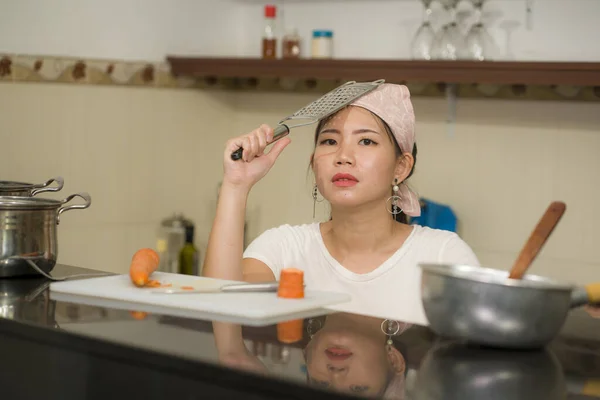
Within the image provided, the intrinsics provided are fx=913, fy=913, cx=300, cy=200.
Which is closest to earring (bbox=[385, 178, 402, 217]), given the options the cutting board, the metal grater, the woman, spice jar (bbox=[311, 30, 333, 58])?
the woman

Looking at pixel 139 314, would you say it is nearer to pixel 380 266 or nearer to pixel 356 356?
pixel 356 356

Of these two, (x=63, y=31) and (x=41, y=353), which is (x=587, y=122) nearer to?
(x=63, y=31)

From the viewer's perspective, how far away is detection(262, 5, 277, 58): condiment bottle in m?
3.42

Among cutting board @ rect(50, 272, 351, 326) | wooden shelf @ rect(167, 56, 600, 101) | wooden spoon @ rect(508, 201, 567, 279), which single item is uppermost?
wooden shelf @ rect(167, 56, 600, 101)

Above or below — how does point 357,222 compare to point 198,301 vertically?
above

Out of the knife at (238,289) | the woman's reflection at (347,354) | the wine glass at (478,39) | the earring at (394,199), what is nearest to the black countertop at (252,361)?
the woman's reflection at (347,354)

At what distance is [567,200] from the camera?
9.67 feet

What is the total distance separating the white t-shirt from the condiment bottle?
1319mm

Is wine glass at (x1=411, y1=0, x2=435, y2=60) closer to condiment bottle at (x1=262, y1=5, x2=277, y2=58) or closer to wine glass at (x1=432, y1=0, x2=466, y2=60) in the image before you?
wine glass at (x1=432, y1=0, x2=466, y2=60)

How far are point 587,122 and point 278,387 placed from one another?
217cm

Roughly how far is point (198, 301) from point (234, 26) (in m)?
2.44

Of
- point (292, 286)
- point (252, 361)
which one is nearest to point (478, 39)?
point (292, 286)

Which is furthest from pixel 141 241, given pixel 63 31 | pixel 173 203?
pixel 63 31

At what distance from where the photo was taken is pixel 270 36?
11.4 ft
